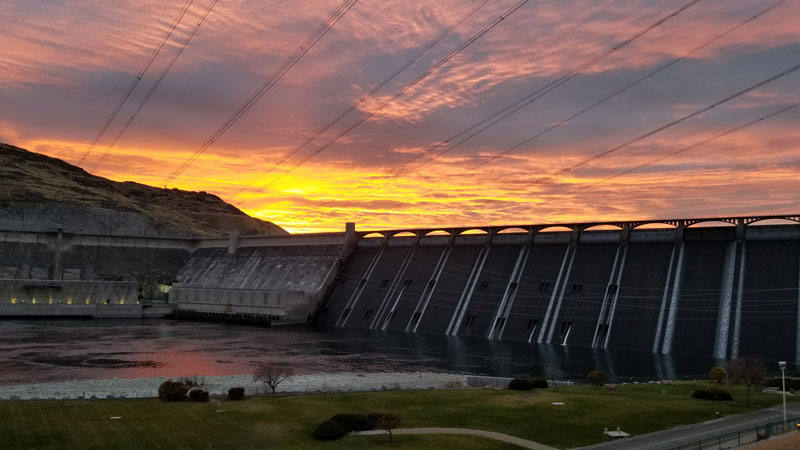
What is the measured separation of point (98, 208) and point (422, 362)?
156 meters

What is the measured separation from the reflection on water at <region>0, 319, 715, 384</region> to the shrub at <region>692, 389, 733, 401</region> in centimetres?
1787

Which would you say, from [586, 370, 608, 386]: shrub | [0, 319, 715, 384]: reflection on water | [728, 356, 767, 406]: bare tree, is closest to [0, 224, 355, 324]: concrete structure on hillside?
[0, 319, 715, 384]: reflection on water

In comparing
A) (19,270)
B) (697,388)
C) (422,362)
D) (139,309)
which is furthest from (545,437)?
(19,270)

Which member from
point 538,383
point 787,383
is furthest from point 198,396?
point 787,383

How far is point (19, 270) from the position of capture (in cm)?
13512

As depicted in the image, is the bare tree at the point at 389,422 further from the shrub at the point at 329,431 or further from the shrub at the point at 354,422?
the shrub at the point at 329,431

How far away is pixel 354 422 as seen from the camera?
34938mm

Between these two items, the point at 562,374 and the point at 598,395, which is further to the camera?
the point at 562,374

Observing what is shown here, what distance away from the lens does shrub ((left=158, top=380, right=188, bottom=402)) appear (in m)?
42.0

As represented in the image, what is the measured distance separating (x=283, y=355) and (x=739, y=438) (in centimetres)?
5753

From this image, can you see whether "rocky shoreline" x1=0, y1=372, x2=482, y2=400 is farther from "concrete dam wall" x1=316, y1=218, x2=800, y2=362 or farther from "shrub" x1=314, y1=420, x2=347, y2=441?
"concrete dam wall" x1=316, y1=218, x2=800, y2=362

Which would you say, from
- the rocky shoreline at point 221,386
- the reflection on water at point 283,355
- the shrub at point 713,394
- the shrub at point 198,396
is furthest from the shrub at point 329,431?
the reflection on water at point 283,355

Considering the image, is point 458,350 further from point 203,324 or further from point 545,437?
point 203,324

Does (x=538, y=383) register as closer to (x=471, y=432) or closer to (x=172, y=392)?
(x=471, y=432)
